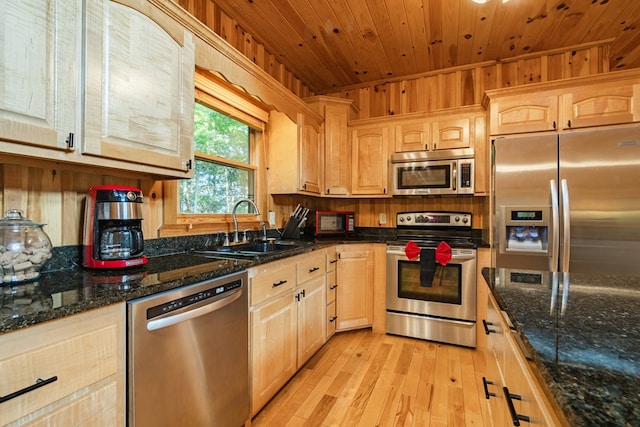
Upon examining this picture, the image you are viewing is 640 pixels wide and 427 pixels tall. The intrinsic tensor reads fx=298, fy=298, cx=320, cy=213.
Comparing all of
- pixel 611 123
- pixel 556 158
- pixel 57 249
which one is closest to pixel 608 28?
pixel 611 123

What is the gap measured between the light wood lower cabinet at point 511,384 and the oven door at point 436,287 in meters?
1.29

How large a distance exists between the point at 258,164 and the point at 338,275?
1.27m

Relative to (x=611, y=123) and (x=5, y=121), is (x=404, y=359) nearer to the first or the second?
(x=611, y=123)

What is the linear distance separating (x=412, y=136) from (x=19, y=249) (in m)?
2.95

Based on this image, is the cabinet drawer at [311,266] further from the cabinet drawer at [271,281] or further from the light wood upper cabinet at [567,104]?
the light wood upper cabinet at [567,104]

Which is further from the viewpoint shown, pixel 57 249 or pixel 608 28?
pixel 608 28

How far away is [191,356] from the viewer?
3.91 feet

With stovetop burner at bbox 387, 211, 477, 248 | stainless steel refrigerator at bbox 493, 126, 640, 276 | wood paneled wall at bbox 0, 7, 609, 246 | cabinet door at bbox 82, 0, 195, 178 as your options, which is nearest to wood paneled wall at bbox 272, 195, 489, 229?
wood paneled wall at bbox 0, 7, 609, 246

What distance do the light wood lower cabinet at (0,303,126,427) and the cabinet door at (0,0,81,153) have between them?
610mm

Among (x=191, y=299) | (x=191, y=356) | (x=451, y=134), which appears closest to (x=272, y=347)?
(x=191, y=356)

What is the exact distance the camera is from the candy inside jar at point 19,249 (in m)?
1.01

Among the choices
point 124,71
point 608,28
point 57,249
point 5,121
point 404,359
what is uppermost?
point 608,28

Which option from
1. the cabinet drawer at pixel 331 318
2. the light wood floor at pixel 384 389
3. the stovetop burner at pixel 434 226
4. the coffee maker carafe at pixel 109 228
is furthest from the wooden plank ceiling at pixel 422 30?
the light wood floor at pixel 384 389

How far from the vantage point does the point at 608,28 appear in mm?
2465
